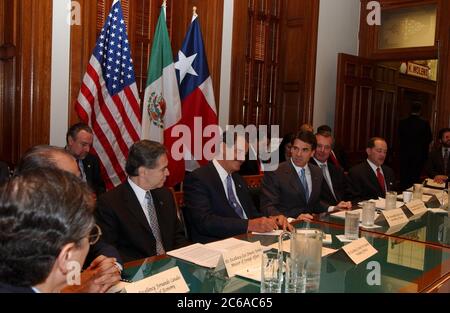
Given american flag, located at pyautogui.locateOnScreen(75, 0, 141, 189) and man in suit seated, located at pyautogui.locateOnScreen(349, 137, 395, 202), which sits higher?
american flag, located at pyautogui.locateOnScreen(75, 0, 141, 189)

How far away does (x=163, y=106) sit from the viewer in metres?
4.53

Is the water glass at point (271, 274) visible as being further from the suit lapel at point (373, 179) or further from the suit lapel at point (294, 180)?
the suit lapel at point (373, 179)

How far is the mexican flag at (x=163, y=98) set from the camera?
4.43m

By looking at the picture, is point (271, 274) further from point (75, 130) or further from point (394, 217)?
point (75, 130)

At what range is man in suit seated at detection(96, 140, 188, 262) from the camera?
7.30 feet

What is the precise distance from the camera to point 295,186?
330 centimetres

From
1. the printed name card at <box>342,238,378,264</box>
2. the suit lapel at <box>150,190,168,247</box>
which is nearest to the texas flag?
the suit lapel at <box>150,190,168,247</box>

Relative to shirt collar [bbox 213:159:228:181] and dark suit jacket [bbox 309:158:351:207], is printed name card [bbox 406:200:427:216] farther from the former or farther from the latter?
shirt collar [bbox 213:159:228:181]

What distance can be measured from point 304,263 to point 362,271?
0.31 metres

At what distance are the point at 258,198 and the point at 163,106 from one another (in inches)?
64.3

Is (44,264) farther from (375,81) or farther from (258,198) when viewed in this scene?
(375,81)

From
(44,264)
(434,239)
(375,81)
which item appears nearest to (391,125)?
(375,81)

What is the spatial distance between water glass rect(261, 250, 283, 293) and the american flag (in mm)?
2842

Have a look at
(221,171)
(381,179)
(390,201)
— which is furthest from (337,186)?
(221,171)
